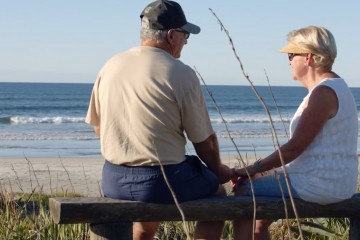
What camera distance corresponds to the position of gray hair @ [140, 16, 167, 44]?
3.64m

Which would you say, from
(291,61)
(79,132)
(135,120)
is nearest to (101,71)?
(135,120)

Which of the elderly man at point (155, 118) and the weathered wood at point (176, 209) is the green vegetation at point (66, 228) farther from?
the elderly man at point (155, 118)

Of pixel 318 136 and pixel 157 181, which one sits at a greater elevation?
pixel 318 136

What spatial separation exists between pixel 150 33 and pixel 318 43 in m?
0.80

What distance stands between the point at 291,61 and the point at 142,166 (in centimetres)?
93

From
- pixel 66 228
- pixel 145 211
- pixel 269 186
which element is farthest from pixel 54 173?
pixel 145 211

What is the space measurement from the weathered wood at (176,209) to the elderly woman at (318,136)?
0.07 meters

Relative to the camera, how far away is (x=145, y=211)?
11.8ft

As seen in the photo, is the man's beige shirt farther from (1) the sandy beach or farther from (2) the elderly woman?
(1) the sandy beach

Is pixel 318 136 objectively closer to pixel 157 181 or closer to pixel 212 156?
pixel 212 156

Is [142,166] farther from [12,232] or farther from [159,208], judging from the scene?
[12,232]

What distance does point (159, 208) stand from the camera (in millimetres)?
3602

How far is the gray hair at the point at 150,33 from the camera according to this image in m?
3.64

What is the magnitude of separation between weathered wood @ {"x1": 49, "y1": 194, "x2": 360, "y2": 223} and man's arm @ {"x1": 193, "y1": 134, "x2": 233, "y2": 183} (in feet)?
0.39
